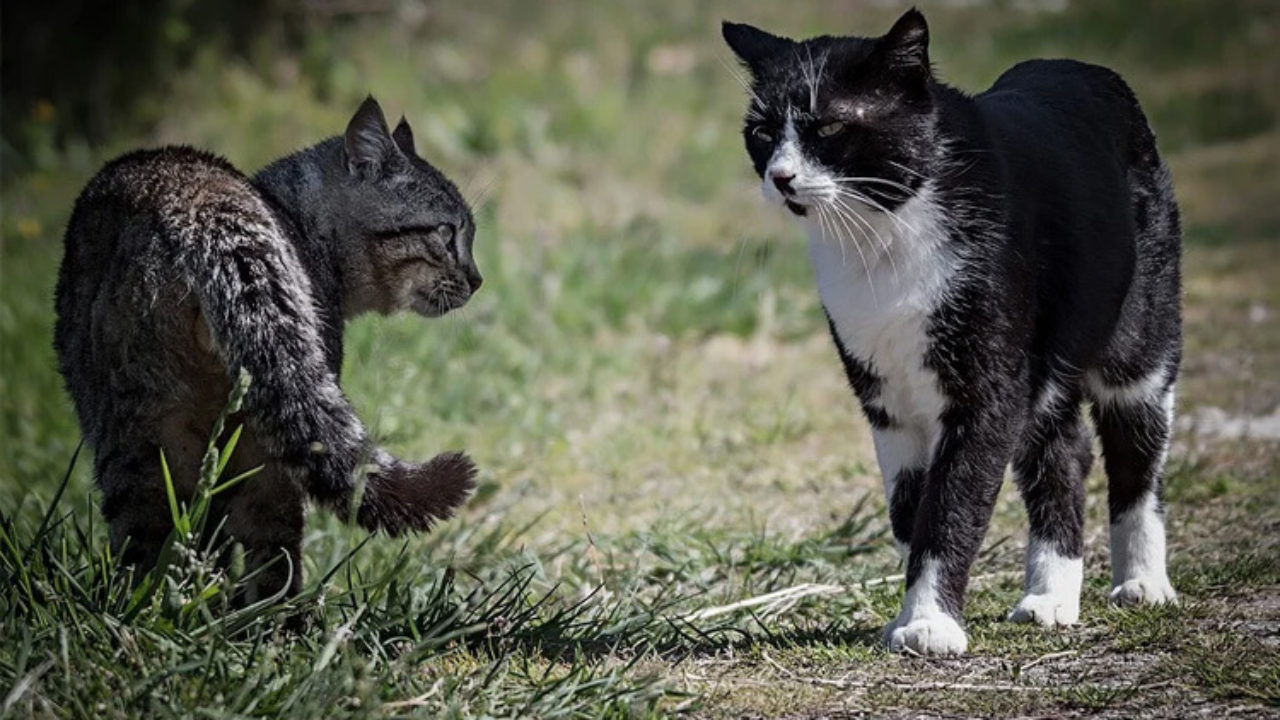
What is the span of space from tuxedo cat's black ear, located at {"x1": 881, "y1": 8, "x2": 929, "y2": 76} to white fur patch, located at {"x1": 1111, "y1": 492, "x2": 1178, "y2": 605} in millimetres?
1192

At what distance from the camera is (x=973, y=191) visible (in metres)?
3.68

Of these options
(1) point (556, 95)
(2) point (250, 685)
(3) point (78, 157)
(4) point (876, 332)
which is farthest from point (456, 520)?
(3) point (78, 157)

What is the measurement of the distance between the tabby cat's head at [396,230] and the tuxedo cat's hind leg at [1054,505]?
1.41 m

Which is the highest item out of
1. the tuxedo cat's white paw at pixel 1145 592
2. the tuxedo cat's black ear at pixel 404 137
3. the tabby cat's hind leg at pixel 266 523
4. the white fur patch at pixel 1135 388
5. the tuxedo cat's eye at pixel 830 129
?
the tuxedo cat's eye at pixel 830 129

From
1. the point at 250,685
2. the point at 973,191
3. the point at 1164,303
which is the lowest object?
the point at 250,685

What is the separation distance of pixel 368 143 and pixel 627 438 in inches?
86.2

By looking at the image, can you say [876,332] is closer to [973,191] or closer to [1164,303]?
[973,191]

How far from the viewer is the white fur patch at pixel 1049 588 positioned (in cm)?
375

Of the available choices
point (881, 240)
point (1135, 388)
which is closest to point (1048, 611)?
point (1135, 388)

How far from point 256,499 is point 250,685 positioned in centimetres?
89

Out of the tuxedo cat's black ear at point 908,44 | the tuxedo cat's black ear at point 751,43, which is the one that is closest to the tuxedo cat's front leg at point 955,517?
the tuxedo cat's black ear at point 908,44

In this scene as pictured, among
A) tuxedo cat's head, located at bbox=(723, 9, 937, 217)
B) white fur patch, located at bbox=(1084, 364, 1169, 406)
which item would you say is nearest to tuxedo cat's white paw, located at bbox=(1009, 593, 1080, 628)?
white fur patch, located at bbox=(1084, 364, 1169, 406)

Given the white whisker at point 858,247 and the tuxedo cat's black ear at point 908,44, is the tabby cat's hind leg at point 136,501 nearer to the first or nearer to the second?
the white whisker at point 858,247

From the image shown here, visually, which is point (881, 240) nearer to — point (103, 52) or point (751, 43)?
point (751, 43)
